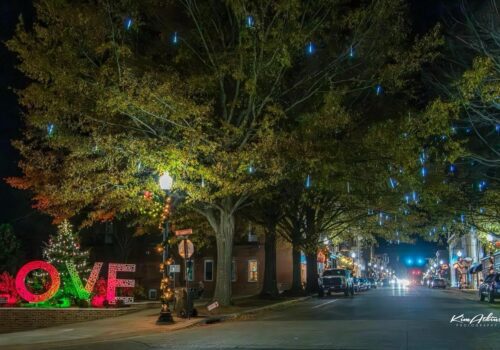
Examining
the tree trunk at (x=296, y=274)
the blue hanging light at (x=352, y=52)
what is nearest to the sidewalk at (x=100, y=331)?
the blue hanging light at (x=352, y=52)

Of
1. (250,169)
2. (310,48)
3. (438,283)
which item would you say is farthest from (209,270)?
(438,283)

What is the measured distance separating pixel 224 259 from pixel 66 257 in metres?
6.85

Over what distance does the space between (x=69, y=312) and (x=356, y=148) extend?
12.7m

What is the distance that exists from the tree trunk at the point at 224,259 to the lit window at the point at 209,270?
84.3 ft

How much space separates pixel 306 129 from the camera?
21.3m

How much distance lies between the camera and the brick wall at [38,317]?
22.0 metres

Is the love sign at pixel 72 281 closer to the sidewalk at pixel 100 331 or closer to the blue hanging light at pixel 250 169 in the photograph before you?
the sidewalk at pixel 100 331

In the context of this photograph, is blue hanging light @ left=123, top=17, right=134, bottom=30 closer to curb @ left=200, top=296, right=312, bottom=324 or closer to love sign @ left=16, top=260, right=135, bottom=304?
love sign @ left=16, top=260, right=135, bottom=304

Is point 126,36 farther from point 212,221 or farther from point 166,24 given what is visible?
point 212,221

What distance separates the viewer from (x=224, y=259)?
25.0m

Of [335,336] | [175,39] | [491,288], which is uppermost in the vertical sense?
[175,39]

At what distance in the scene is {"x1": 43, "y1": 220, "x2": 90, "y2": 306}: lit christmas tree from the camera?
80.0 ft

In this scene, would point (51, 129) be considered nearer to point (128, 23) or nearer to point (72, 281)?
point (128, 23)

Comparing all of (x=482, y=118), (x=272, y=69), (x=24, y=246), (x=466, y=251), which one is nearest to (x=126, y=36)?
(x=272, y=69)
